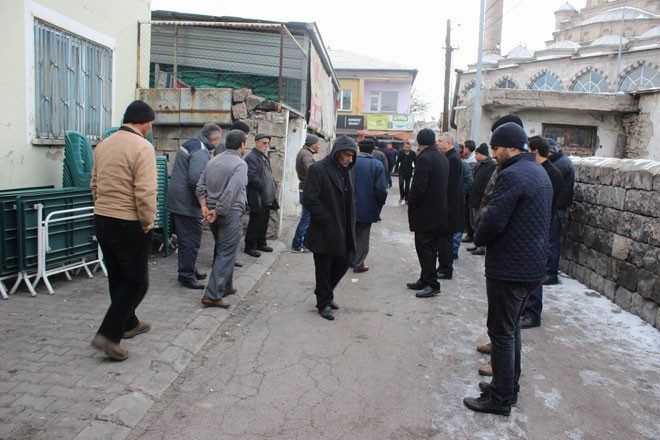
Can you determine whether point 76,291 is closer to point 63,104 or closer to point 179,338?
point 179,338

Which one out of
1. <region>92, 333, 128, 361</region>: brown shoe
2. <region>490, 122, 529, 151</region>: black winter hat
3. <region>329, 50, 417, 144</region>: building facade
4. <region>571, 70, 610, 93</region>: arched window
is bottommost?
<region>92, 333, 128, 361</region>: brown shoe

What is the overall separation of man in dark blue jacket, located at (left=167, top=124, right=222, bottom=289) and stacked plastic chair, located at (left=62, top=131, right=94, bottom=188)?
48.3 inches

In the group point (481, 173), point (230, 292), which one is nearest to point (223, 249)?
point (230, 292)

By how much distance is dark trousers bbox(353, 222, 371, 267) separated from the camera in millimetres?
7570

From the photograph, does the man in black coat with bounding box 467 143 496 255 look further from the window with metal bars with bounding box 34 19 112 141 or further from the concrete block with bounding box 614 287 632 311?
the window with metal bars with bounding box 34 19 112 141

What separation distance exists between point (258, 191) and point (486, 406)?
502cm

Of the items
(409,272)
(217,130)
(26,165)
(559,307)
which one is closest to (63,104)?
(26,165)

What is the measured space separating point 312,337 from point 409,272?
10.5 ft

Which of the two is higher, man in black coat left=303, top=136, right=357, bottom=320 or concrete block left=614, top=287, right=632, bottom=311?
man in black coat left=303, top=136, right=357, bottom=320

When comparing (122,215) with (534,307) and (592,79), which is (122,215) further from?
(592,79)

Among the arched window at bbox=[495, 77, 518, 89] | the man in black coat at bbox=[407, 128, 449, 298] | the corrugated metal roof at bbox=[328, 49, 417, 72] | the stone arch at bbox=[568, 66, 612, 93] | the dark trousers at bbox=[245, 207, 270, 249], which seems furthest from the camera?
the arched window at bbox=[495, 77, 518, 89]

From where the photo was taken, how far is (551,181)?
623 centimetres

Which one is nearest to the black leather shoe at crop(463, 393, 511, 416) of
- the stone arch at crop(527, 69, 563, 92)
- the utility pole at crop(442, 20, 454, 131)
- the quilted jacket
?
the quilted jacket

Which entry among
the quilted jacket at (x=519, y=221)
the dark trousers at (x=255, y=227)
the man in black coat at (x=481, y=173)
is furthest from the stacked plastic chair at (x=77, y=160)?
the man in black coat at (x=481, y=173)
